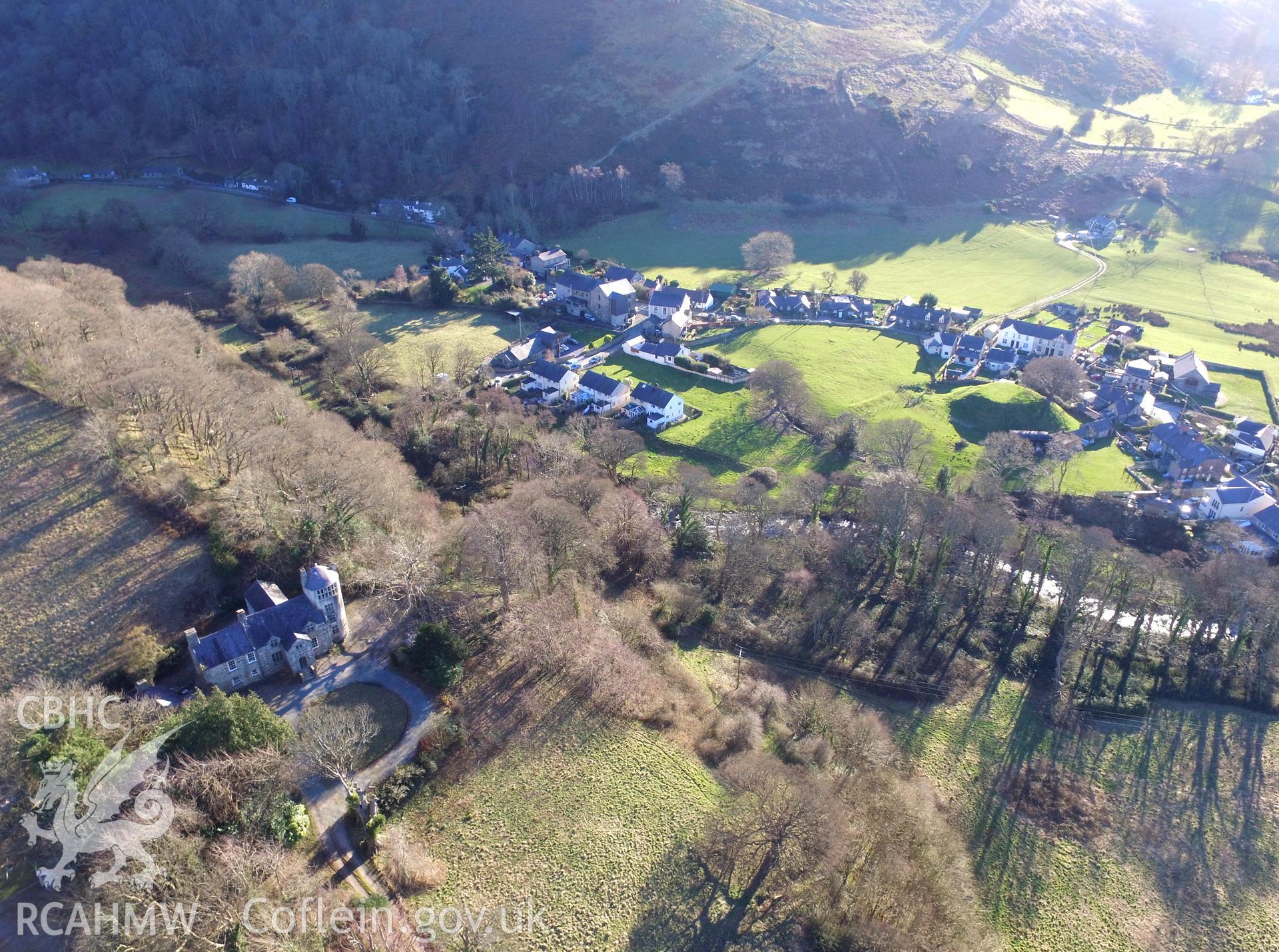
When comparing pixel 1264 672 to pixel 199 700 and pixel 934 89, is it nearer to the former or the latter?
pixel 199 700

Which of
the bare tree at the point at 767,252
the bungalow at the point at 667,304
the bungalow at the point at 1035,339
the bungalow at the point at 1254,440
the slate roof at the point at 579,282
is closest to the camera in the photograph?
the bungalow at the point at 1254,440

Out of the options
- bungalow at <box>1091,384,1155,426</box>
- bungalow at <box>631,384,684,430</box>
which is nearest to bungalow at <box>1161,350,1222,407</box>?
bungalow at <box>1091,384,1155,426</box>

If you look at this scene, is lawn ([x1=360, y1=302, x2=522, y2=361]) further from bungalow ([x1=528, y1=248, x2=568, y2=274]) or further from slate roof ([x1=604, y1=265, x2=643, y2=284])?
bungalow ([x1=528, y1=248, x2=568, y2=274])

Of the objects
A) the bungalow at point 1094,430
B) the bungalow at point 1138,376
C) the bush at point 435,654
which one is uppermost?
the bush at point 435,654

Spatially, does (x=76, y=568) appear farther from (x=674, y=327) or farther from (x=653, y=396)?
(x=674, y=327)

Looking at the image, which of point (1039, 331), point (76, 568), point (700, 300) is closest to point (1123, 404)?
point (1039, 331)

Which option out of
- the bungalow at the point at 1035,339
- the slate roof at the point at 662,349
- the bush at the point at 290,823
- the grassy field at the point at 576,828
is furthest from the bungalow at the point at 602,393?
the bungalow at the point at 1035,339

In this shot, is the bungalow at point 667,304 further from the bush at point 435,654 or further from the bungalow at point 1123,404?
the bush at point 435,654
